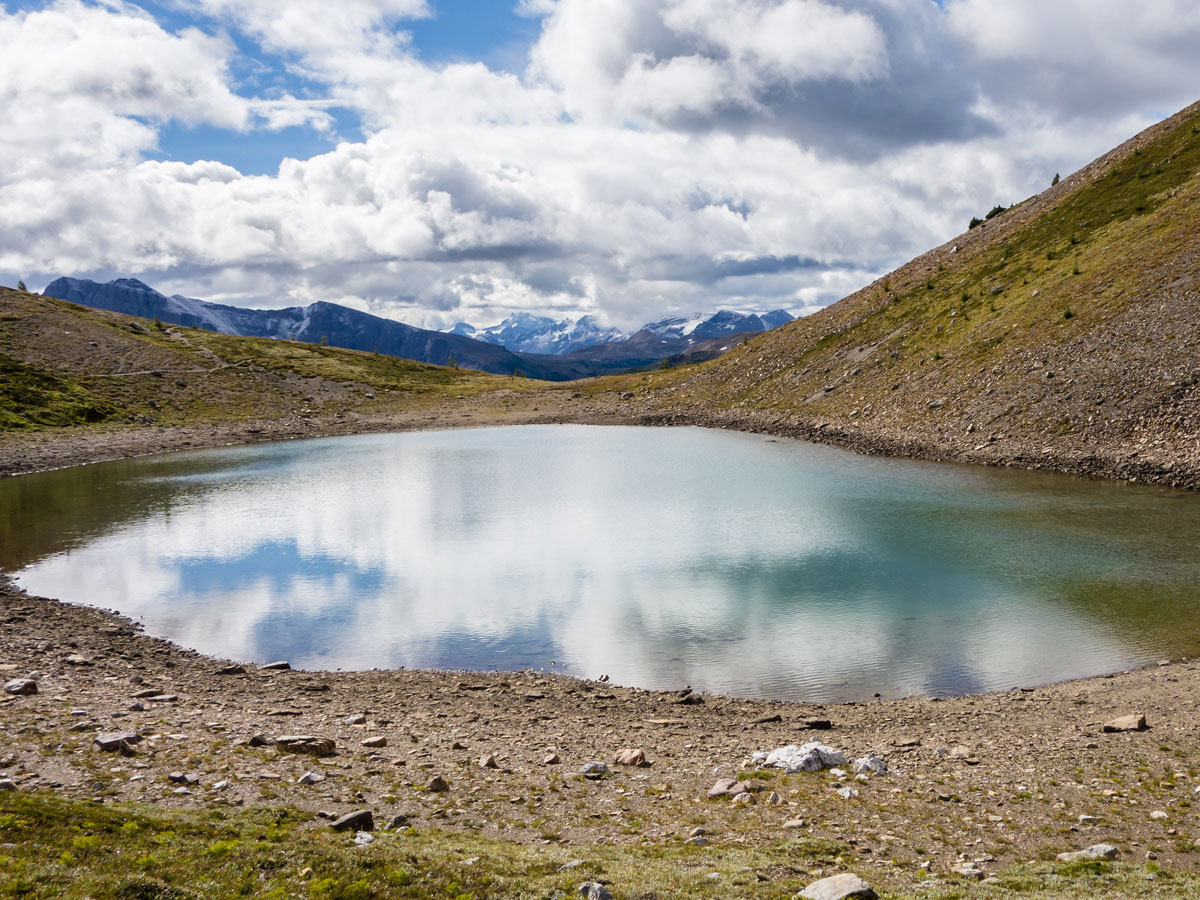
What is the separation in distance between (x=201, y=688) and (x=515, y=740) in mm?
10781

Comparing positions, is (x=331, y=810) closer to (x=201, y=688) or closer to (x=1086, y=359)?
(x=201, y=688)

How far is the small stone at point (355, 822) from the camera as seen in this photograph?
44.8 ft

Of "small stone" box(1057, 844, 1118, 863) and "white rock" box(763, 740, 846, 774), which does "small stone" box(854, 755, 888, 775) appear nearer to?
"white rock" box(763, 740, 846, 774)

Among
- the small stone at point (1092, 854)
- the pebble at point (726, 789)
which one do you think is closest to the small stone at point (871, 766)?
Result: the pebble at point (726, 789)

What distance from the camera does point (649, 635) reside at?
28609mm

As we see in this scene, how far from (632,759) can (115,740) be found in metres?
11.9

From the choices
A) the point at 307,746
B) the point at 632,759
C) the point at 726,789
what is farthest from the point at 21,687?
the point at 726,789

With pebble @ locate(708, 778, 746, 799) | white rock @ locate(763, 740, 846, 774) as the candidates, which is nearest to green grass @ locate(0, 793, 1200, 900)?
pebble @ locate(708, 778, 746, 799)

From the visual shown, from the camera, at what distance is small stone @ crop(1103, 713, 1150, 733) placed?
59.9 feet

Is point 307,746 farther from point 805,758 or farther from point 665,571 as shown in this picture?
point 665,571

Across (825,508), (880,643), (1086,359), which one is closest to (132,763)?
(880,643)

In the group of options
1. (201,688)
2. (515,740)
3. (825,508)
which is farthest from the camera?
(825,508)

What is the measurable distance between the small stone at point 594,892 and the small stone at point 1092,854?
7.98m

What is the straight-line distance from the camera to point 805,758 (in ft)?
56.5
